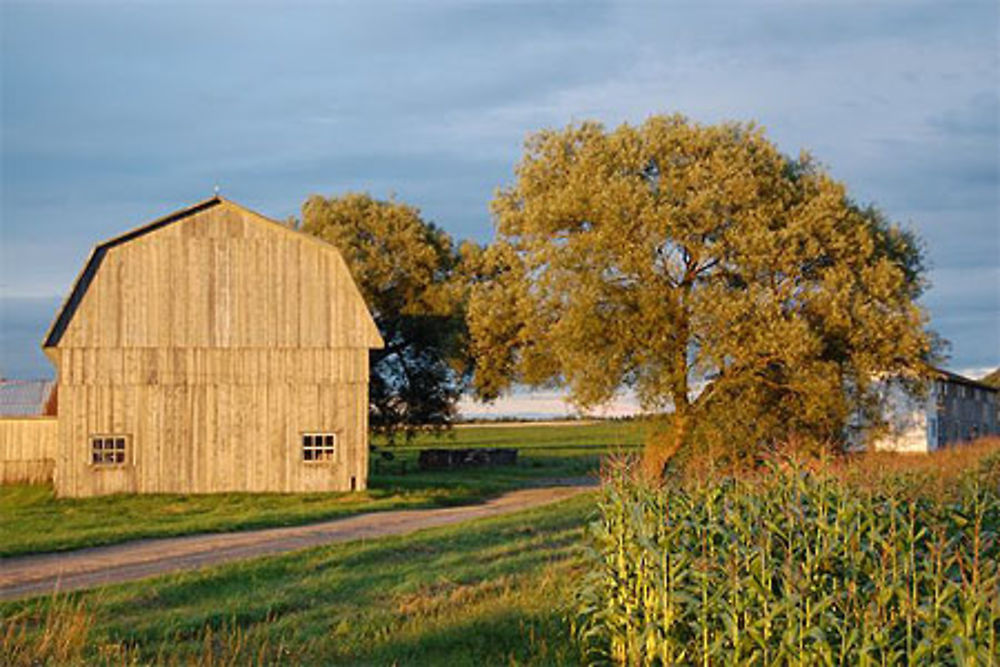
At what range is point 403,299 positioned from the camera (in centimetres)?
4903

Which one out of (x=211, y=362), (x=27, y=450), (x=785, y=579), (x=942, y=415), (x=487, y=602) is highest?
(x=211, y=362)

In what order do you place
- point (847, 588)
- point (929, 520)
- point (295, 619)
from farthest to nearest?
1. point (295, 619)
2. point (929, 520)
3. point (847, 588)

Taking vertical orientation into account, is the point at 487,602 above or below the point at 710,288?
below

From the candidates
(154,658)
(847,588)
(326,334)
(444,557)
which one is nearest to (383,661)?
(154,658)

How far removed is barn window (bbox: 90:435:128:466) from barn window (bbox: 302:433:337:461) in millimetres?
5193

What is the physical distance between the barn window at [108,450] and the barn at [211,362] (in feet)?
0.10

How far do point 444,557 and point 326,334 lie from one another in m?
14.4

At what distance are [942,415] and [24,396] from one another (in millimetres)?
50905

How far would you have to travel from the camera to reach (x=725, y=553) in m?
11.6

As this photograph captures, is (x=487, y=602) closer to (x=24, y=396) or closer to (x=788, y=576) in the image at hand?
(x=788, y=576)

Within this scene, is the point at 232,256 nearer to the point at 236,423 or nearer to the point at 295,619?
the point at 236,423

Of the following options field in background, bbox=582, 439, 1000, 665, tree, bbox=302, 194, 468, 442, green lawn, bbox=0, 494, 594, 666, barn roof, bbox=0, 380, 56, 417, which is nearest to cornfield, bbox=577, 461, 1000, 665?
field in background, bbox=582, 439, 1000, 665

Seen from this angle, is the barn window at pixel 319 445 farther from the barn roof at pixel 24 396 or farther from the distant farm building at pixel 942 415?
the barn roof at pixel 24 396

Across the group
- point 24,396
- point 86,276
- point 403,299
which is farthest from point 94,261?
point 24,396
